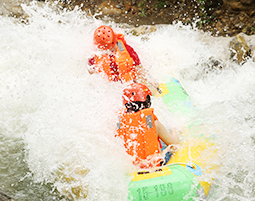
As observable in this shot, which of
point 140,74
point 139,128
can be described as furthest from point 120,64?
point 139,128

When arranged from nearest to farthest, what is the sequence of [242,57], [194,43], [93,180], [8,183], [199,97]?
[93,180] → [8,183] → [199,97] → [242,57] → [194,43]

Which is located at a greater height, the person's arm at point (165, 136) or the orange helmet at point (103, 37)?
the orange helmet at point (103, 37)

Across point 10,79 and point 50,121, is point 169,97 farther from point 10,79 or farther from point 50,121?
point 10,79

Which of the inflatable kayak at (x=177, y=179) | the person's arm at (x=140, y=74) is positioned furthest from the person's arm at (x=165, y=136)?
the person's arm at (x=140, y=74)

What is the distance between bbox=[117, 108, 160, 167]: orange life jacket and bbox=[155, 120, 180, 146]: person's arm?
96 millimetres

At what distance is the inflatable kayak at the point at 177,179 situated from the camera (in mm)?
2645

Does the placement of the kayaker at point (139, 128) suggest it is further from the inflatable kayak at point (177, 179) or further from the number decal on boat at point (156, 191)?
the number decal on boat at point (156, 191)

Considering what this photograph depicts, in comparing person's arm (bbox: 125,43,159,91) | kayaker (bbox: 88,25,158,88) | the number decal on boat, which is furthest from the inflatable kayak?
kayaker (bbox: 88,25,158,88)

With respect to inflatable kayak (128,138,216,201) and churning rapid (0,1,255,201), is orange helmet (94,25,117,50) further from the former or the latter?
inflatable kayak (128,138,216,201)

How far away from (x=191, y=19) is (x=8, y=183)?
5857 millimetres

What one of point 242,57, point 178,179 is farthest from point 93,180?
point 242,57

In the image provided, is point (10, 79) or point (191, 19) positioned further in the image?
point (191, 19)

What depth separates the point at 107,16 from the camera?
23.8 ft

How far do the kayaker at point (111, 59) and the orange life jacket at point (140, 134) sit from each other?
1288 millimetres
